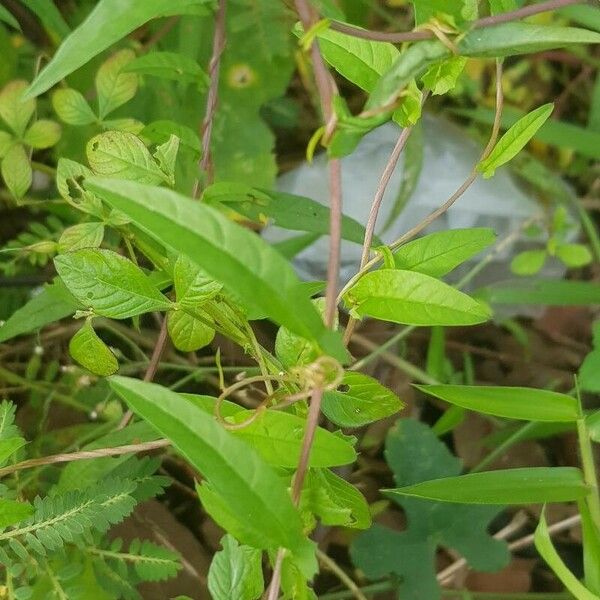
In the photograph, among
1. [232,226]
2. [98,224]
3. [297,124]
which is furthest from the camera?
[297,124]

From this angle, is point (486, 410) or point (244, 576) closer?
point (244, 576)

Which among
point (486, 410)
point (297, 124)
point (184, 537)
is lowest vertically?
point (184, 537)

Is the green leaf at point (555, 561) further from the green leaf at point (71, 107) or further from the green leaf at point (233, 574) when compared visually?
the green leaf at point (71, 107)

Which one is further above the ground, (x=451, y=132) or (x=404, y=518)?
(x=451, y=132)

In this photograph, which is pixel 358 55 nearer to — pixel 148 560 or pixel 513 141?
pixel 513 141

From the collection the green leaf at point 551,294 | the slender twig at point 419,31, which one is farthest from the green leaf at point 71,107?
the green leaf at point 551,294

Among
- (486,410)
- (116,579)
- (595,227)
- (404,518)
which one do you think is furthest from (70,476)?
(595,227)

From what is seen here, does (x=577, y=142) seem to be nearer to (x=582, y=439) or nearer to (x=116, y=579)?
(x=582, y=439)

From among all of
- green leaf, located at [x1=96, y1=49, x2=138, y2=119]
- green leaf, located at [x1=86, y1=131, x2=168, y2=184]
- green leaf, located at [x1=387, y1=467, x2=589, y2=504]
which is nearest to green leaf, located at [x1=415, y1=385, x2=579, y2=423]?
green leaf, located at [x1=387, y1=467, x2=589, y2=504]
